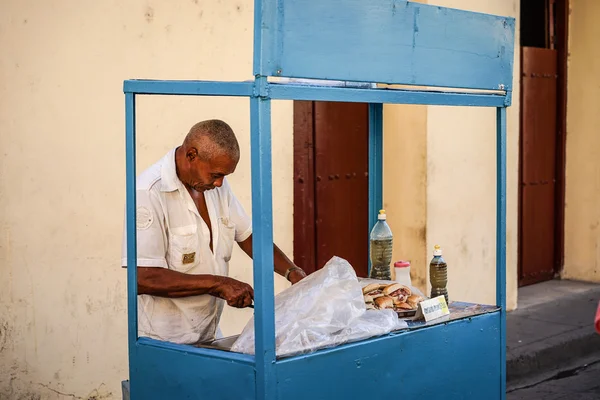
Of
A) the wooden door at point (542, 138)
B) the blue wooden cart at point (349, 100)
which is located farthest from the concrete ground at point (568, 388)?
the blue wooden cart at point (349, 100)

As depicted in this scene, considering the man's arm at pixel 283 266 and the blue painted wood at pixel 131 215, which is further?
the man's arm at pixel 283 266

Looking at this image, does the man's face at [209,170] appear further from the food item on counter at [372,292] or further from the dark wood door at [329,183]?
the dark wood door at [329,183]

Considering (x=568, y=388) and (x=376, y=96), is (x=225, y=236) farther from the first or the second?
(x=568, y=388)

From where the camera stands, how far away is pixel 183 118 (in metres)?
5.45

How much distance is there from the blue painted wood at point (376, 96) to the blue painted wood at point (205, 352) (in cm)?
87

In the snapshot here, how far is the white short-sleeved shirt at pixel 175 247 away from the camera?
351 cm

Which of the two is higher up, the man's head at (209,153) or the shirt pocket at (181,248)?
the man's head at (209,153)

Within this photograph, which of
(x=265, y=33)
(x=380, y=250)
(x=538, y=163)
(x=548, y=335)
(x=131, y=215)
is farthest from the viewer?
(x=538, y=163)

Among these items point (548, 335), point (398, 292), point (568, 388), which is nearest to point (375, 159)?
point (398, 292)

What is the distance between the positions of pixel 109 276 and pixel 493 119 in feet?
11.7

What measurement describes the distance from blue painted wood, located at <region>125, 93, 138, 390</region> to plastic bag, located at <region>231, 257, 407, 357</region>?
1.40 feet

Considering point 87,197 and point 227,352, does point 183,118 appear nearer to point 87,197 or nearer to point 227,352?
point 87,197

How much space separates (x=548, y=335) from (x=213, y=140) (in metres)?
4.35

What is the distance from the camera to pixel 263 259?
9.72 ft
